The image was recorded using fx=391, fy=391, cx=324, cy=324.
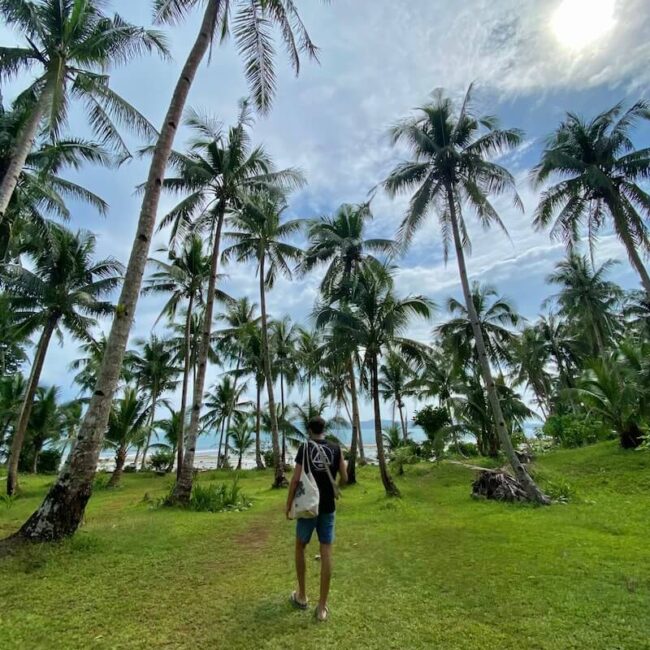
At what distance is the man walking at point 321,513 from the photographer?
11.8 feet

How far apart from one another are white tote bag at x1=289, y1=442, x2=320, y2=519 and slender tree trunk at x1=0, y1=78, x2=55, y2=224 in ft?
27.5

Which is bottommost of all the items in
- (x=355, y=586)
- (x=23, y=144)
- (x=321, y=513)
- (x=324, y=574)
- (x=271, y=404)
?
(x=355, y=586)

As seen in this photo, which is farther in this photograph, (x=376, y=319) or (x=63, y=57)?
(x=376, y=319)

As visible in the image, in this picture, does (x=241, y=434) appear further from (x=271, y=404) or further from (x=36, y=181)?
(x=36, y=181)

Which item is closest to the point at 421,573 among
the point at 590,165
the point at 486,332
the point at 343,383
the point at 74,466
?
the point at 74,466

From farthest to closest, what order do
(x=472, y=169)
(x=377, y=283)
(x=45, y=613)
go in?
(x=377, y=283) < (x=472, y=169) < (x=45, y=613)

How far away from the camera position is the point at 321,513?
12.2 ft

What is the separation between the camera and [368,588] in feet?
14.6

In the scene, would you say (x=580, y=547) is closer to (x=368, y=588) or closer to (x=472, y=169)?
(x=368, y=588)

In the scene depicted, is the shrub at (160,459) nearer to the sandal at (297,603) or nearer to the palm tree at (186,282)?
the palm tree at (186,282)

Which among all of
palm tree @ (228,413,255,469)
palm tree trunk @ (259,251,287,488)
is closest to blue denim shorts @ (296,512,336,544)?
palm tree trunk @ (259,251,287,488)

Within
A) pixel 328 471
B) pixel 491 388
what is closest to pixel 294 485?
pixel 328 471

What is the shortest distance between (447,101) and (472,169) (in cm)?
245

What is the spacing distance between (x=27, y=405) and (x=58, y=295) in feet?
13.7
